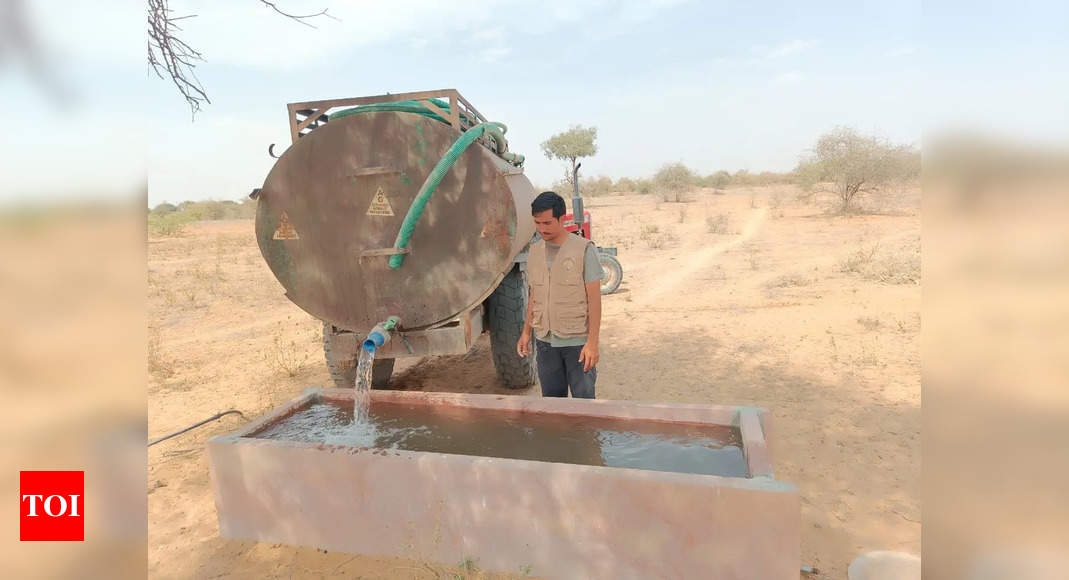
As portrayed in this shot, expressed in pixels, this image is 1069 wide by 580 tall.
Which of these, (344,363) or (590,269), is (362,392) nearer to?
(344,363)

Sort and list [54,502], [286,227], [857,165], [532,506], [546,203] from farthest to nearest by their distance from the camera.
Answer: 1. [857,165]
2. [286,227]
3. [546,203]
4. [532,506]
5. [54,502]

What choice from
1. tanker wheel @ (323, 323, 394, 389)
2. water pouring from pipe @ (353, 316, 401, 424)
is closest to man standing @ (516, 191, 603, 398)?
water pouring from pipe @ (353, 316, 401, 424)

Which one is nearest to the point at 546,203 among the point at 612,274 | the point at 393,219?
the point at 393,219

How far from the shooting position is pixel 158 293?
404 inches

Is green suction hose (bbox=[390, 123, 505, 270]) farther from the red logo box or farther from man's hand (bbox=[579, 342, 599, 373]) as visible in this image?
the red logo box

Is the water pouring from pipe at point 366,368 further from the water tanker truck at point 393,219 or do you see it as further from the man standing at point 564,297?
the man standing at point 564,297

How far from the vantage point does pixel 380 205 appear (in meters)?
3.97

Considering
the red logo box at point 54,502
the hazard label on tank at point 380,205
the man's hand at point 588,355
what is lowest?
the man's hand at point 588,355

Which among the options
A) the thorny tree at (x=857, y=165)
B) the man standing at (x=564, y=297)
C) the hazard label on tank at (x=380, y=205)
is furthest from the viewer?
the thorny tree at (x=857, y=165)

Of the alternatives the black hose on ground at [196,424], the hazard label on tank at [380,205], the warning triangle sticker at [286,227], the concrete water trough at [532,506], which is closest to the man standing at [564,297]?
the concrete water trough at [532,506]

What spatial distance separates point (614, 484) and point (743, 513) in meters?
0.50

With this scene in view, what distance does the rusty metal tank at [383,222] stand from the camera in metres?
3.84

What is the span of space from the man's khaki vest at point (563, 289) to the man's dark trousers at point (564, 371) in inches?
5.6

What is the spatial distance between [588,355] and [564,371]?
0.37m
